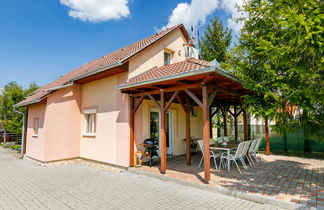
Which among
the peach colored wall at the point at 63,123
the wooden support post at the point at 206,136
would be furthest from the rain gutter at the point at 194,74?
the peach colored wall at the point at 63,123

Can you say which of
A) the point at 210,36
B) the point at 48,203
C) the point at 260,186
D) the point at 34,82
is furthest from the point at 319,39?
the point at 34,82

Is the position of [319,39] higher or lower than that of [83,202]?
higher

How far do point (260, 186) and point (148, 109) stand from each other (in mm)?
5483

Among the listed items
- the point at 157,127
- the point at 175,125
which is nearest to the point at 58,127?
the point at 157,127

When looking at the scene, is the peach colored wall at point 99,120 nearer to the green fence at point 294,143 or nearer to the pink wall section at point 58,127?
the pink wall section at point 58,127

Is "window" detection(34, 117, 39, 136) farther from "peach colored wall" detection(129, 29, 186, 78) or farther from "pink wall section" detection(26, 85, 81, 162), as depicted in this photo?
"peach colored wall" detection(129, 29, 186, 78)

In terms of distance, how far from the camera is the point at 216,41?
17.9 meters

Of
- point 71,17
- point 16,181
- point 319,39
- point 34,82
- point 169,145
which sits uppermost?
point 71,17

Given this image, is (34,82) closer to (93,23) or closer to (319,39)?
(93,23)

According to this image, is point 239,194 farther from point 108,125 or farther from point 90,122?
point 90,122

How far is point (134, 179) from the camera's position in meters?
6.61

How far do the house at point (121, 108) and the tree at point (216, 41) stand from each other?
286 inches

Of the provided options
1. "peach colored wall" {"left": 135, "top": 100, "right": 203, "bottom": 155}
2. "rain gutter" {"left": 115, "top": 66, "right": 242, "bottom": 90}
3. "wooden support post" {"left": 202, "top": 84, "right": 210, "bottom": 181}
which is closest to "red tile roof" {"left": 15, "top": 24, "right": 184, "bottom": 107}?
"rain gutter" {"left": 115, "top": 66, "right": 242, "bottom": 90}

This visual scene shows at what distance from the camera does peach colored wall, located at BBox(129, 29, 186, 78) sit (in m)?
8.52
